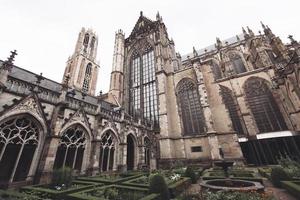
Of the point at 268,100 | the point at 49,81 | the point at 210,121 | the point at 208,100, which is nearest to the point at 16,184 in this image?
the point at 49,81

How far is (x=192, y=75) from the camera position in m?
21.5

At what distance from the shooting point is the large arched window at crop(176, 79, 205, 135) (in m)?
19.0

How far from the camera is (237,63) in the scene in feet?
89.6

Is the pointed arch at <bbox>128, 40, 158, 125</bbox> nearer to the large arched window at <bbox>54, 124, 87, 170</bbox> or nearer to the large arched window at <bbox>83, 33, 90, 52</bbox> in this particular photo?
the large arched window at <bbox>54, 124, 87, 170</bbox>

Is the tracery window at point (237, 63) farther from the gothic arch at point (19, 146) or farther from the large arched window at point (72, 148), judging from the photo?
the gothic arch at point (19, 146)

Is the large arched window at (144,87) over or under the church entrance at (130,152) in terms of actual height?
over

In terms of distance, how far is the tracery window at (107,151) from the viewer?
12734mm

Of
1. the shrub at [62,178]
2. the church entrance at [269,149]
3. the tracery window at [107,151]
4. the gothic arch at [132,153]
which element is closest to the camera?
the shrub at [62,178]

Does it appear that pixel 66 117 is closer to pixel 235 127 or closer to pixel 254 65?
pixel 235 127

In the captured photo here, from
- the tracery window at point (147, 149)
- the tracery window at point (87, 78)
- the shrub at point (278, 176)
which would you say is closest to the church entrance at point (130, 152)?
the tracery window at point (147, 149)

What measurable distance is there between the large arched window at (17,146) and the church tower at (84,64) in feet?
77.6

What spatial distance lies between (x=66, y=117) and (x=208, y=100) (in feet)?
52.1

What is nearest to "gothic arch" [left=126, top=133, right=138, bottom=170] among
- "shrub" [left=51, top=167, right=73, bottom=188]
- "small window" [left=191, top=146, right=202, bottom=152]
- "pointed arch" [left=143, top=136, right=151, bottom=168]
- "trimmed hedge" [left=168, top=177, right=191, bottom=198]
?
"pointed arch" [left=143, top=136, right=151, bottom=168]

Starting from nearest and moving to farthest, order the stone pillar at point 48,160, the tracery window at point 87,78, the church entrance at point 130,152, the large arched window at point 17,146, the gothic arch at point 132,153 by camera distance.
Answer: the large arched window at point 17,146
the stone pillar at point 48,160
the gothic arch at point 132,153
the church entrance at point 130,152
the tracery window at point 87,78
